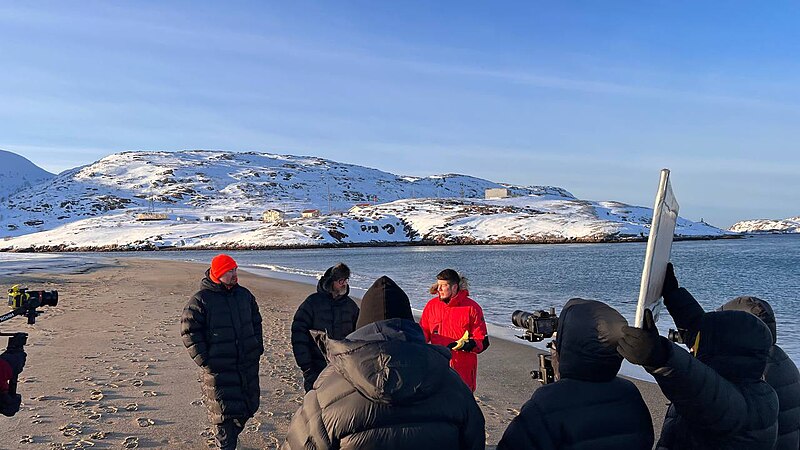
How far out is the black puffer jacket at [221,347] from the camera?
536 centimetres

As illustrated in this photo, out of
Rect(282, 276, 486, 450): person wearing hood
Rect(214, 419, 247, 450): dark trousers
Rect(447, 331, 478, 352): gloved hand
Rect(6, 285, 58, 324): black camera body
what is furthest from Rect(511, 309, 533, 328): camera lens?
Rect(6, 285, 58, 324): black camera body

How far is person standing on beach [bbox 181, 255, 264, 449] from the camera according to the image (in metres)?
5.36

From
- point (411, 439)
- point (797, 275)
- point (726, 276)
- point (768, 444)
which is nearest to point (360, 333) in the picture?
point (411, 439)

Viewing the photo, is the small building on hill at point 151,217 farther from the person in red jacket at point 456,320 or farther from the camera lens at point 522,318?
the camera lens at point 522,318

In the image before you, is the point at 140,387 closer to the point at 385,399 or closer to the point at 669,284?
the point at 385,399

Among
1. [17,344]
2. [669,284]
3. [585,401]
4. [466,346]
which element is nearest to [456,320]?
[466,346]

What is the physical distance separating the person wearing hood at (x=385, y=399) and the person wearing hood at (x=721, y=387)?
31.5 inches

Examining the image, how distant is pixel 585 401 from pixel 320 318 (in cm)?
357

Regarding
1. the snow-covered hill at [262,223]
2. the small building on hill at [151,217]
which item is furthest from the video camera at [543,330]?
the small building on hill at [151,217]

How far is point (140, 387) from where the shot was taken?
27.7 ft

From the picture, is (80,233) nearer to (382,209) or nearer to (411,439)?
(382,209)

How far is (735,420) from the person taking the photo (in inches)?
104

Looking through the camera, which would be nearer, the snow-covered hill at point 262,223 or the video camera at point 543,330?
the video camera at point 543,330

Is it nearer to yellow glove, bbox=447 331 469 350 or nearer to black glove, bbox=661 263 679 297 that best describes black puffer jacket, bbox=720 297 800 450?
black glove, bbox=661 263 679 297
